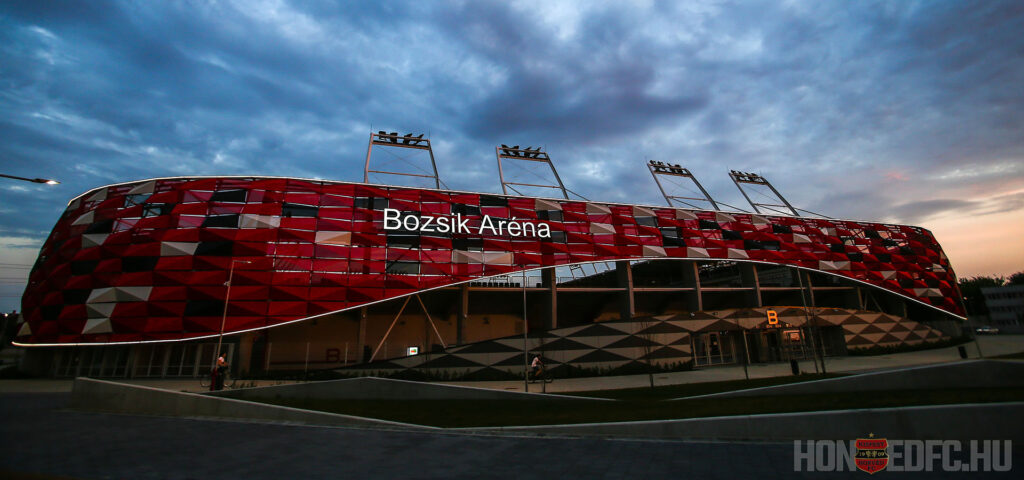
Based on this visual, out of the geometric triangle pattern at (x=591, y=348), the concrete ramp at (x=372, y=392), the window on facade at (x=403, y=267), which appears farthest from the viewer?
the window on facade at (x=403, y=267)

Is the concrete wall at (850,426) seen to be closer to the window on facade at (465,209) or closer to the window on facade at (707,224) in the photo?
the window on facade at (465,209)

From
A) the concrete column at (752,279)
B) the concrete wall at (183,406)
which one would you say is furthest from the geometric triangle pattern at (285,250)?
the concrete wall at (183,406)

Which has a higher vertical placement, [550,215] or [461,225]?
[550,215]

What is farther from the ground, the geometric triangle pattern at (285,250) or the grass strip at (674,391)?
the geometric triangle pattern at (285,250)

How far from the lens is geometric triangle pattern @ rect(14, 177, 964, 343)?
105 feet

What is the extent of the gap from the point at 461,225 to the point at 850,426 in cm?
3334

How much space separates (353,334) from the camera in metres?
40.1

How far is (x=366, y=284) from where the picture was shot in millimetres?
35188

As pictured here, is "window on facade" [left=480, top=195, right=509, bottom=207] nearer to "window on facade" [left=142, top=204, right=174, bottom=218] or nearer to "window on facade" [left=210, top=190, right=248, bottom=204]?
"window on facade" [left=210, top=190, right=248, bottom=204]

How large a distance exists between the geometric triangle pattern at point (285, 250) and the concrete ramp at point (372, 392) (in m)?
14.5

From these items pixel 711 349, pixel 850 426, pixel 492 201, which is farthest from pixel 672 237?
pixel 850 426

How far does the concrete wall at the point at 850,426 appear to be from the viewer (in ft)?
24.0

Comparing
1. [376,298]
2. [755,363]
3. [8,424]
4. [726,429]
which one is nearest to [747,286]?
[755,363]

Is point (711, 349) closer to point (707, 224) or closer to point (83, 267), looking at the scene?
point (707, 224)
